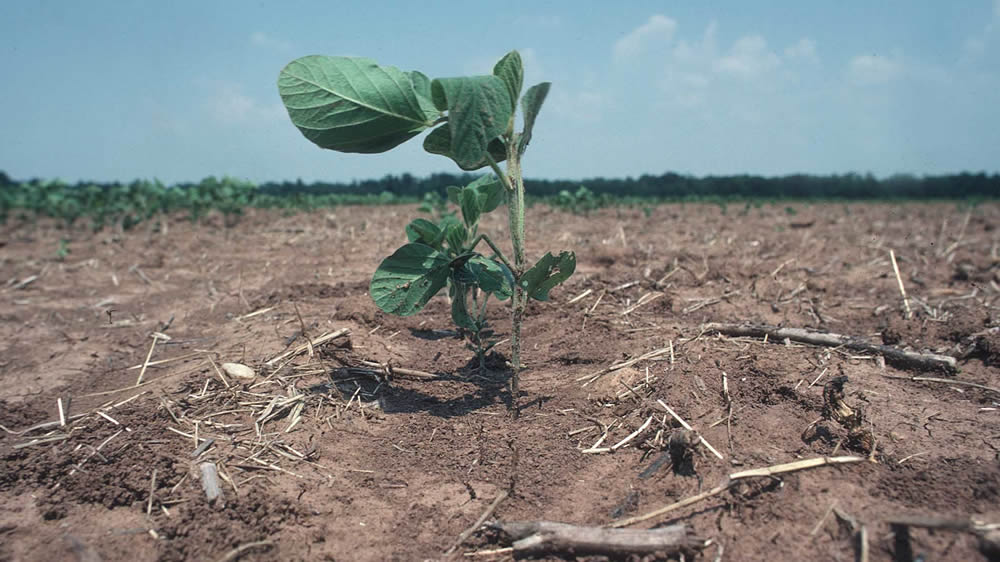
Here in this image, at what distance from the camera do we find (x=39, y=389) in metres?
3.22

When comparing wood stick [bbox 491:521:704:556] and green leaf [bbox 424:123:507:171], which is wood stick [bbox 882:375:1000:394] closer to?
wood stick [bbox 491:521:704:556]

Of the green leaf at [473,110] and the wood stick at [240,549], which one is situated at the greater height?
the green leaf at [473,110]

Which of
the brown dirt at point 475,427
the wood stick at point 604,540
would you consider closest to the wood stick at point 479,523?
the brown dirt at point 475,427

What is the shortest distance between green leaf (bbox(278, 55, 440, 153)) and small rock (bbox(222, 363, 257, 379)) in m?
1.18

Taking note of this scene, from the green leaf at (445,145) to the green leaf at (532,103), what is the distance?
12cm

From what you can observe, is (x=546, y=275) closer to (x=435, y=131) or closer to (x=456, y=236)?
(x=456, y=236)

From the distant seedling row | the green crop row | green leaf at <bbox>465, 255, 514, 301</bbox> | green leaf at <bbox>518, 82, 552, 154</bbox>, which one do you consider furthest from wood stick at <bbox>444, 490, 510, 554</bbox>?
the green crop row

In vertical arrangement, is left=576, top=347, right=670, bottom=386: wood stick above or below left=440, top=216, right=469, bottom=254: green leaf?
below

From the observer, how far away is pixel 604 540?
1.70 meters

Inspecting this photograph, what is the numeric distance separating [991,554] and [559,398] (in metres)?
1.50

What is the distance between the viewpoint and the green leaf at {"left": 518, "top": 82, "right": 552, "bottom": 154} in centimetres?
221

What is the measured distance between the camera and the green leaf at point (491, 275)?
2418mm

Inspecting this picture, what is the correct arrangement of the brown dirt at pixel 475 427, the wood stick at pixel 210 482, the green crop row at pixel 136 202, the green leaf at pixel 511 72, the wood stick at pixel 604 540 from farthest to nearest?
the green crop row at pixel 136 202
the green leaf at pixel 511 72
the wood stick at pixel 210 482
the brown dirt at pixel 475 427
the wood stick at pixel 604 540

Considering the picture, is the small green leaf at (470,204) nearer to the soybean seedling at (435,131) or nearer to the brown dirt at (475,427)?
the soybean seedling at (435,131)
